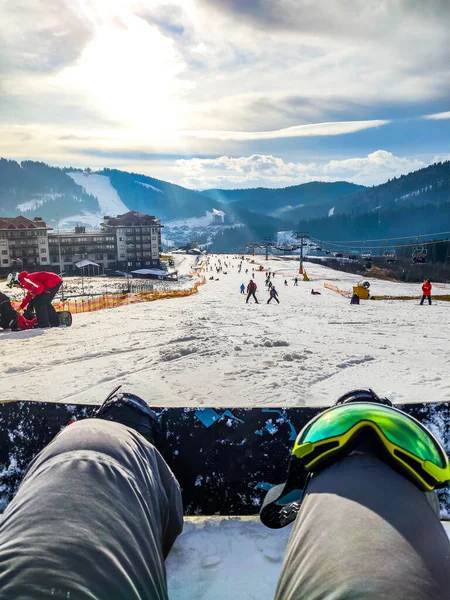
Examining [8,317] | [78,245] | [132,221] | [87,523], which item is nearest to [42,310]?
[8,317]

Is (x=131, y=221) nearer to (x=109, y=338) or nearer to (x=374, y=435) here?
(x=109, y=338)

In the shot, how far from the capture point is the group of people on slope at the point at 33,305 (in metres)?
12.9

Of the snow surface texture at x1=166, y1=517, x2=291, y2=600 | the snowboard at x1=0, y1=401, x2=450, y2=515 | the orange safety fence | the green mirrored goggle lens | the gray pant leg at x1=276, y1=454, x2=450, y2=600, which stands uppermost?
the green mirrored goggle lens

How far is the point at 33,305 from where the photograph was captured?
13.6 m

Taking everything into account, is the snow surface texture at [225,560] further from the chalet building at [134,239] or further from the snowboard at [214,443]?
the chalet building at [134,239]

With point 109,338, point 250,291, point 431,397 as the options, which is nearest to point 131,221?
point 250,291

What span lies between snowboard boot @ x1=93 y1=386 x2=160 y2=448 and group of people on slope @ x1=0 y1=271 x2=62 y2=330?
11.1 m

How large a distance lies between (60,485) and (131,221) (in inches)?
3688

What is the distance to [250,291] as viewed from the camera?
22.8 meters

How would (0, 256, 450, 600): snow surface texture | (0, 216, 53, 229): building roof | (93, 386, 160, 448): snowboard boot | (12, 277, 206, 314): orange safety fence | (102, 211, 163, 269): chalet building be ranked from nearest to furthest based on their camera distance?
(93, 386, 160, 448): snowboard boot, (0, 256, 450, 600): snow surface texture, (12, 277, 206, 314): orange safety fence, (0, 216, 53, 229): building roof, (102, 211, 163, 269): chalet building

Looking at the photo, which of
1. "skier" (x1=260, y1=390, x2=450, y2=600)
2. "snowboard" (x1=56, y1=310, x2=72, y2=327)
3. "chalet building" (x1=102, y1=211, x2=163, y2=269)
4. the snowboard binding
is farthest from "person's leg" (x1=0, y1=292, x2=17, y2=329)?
"chalet building" (x1=102, y1=211, x2=163, y2=269)

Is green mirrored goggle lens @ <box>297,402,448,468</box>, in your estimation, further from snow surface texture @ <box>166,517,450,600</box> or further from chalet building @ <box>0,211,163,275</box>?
chalet building @ <box>0,211,163,275</box>

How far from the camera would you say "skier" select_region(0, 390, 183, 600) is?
4.39 ft

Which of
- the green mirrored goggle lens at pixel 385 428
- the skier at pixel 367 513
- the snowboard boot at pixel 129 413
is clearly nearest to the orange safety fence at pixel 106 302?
the snowboard boot at pixel 129 413
